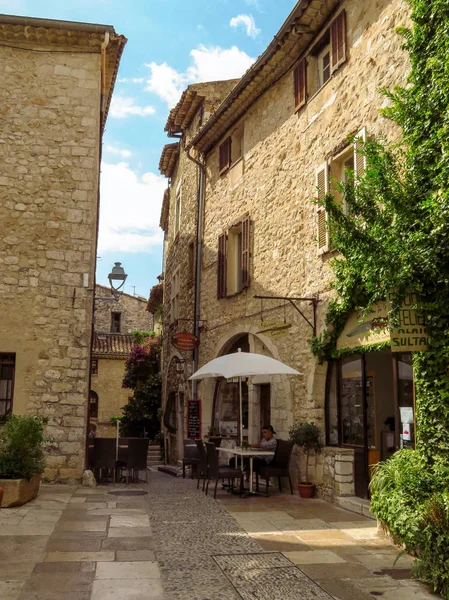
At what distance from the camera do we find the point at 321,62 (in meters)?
10.7

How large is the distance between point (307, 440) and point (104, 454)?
3580 mm

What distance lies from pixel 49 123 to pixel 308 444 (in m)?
7.12

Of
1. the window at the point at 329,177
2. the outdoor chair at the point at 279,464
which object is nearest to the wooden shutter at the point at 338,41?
the window at the point at 329,177

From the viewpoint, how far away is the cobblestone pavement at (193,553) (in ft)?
14.6

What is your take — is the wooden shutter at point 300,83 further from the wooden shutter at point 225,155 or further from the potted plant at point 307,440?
Result: the potted plant at point 307,440

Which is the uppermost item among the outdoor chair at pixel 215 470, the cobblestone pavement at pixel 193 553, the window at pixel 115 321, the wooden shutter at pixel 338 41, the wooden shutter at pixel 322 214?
the wooden shutter at pixel 338 41

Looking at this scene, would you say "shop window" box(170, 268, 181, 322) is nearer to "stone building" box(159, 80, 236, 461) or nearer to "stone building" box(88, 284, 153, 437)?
"stone building" box(159, 80, 236, 461)

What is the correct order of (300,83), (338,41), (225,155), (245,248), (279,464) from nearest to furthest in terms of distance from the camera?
1. (279,464)
2. (338,41)
3. (300,83)
4. (245,248)
5. (225,155)

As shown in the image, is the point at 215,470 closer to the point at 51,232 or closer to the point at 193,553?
the point at 193,553

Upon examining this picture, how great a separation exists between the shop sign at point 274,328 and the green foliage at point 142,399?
33.1 ft

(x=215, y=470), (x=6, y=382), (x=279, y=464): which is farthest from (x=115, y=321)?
(x=215, y=470)

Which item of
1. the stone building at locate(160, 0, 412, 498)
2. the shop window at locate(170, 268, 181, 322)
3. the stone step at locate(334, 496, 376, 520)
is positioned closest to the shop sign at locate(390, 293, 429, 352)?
the stone building at locate(160, 0, 412, 498)

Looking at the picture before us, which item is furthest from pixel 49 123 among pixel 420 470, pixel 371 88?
pixel 420 470

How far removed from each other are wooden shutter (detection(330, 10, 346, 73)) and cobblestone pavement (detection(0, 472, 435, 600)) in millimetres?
6831
